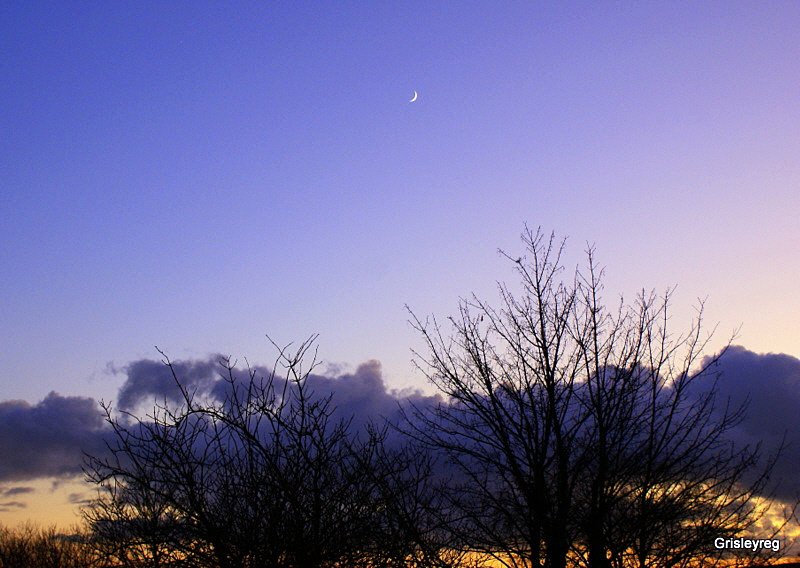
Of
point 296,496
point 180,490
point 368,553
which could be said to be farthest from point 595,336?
point 180,490

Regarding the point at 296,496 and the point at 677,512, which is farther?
the point at 677,512

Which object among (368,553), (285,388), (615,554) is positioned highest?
(285,388)

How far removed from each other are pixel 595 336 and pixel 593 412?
1.24m

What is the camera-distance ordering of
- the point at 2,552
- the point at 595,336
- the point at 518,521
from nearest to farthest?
the point at 518,521 → the point at 595,336 → the point at 2,552

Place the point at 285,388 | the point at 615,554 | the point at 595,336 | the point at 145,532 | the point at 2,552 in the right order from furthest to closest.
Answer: the point at 2,552 < the point at 595,336 < the point at 615,554 < the point at 285,388 < the point at 145,532

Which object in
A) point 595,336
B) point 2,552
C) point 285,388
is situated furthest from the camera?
point 2,552

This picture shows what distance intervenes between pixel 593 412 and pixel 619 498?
1191 mm

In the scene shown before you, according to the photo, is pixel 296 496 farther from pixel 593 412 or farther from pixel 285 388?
pixel 593 412

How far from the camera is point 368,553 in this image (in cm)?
827

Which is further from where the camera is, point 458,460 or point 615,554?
point 458,460

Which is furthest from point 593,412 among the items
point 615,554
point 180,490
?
point 180,490

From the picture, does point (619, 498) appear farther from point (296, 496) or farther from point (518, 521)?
point (296, 496)

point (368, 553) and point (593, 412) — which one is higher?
point (593, 412)

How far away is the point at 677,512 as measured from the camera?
8883mm
